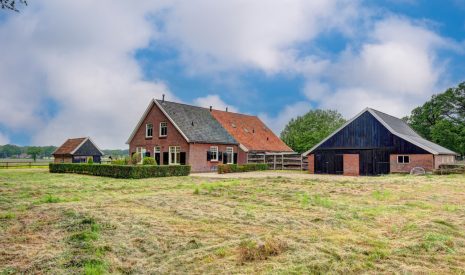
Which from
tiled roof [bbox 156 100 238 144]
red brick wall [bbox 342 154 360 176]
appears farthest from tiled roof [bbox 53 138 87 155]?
red brick wall [bbox 342 154 360 176]

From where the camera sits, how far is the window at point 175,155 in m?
35.6

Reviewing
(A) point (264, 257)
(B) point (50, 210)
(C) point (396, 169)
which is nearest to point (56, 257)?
(A) point (264, 257)

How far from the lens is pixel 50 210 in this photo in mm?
9961

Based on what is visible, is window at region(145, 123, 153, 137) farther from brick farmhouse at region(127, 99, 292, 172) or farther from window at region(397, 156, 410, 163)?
window at region(397, 156, 410, 163)

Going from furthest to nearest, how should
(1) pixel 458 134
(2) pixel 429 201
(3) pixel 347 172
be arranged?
(1) pixel 458 134 → (3) pixel 347 172 → (2) pixel 429 201

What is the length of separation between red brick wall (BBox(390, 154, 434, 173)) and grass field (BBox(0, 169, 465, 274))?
19.2 meters

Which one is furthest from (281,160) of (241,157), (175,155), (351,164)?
(175,155)

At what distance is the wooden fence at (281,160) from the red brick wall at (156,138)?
8.44 metres

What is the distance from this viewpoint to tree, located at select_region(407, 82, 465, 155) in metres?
52.5

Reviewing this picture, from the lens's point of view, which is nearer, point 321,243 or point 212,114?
point 321,243

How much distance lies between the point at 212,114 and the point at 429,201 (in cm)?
3183

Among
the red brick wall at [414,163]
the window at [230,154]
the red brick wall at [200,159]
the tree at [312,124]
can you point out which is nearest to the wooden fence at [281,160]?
the window at [230,154]

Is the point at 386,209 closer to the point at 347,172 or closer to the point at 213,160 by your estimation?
the point at 347,172

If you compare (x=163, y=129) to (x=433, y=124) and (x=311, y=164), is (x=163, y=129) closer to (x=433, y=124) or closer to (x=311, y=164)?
(x=311, y=164)
